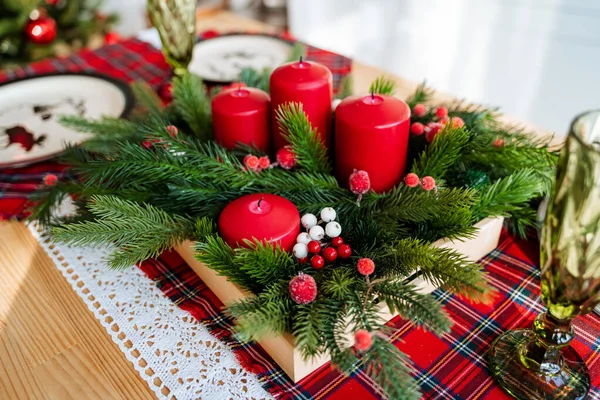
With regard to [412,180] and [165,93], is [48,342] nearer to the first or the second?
[412,180]

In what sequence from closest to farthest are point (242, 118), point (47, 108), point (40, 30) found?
point (242, 118) < point (47, 108) < point (40, 30)

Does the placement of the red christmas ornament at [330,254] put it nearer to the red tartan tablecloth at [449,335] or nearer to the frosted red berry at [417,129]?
the red tartan tablecloth at [449,335]

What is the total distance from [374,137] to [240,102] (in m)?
0.17

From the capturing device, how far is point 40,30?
5.06 ft

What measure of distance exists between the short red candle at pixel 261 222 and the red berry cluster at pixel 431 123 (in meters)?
0.19

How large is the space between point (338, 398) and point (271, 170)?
9.7 inches

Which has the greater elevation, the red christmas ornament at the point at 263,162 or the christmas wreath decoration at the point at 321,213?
the red christmas ornament at the point at 263,162

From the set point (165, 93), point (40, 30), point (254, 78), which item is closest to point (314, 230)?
point (254, 78)

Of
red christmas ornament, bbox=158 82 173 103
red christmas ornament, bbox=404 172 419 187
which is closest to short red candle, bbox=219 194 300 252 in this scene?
red christmas ornament, bbox=404 172 419 187

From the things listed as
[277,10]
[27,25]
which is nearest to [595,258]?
[27,25]

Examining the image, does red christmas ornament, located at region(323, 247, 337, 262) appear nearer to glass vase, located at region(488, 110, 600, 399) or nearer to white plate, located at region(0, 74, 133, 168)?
glass vase, located at region(488, 110, 600, 399)

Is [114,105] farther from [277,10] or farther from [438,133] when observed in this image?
[277,10]

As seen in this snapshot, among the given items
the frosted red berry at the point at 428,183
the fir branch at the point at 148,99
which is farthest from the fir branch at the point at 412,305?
the fir branch at the point at 148,99

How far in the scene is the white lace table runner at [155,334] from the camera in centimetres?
45
